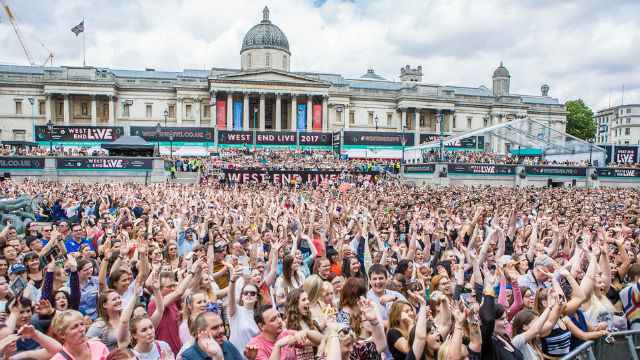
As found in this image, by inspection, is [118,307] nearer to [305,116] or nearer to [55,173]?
[55,173]

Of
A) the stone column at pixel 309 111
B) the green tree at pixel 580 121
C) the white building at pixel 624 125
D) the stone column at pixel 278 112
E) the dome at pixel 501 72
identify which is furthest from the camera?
the white building at pixel 624 125

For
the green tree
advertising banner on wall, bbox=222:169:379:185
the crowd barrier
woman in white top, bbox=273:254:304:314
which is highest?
the green tree

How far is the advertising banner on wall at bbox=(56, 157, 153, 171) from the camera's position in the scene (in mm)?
30703

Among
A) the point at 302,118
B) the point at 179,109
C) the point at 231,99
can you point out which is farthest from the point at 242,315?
the point at 179,109

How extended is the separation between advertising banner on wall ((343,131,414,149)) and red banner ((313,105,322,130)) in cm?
1762

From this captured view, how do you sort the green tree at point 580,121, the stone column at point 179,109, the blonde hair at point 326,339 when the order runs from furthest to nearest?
the green tree at point 580,121, the stone column at point 179,109, the blonde hair at point 326,339

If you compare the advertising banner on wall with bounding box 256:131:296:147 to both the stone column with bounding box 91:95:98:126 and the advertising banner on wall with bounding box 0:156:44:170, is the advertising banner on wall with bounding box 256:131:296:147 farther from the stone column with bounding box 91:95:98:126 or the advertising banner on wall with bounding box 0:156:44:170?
the stone column with bounding box 91:95:98:126

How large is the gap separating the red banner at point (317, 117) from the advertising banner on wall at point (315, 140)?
1377cm

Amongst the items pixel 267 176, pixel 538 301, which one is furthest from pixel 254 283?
pixel 267 176

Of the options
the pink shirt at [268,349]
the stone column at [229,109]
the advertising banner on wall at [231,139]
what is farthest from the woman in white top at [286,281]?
the stone column at [229,109]

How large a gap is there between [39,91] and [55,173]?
1622 inches

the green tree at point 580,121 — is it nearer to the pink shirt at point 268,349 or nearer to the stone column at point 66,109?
the stone column at point 66,109

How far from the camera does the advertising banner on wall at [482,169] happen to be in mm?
34500

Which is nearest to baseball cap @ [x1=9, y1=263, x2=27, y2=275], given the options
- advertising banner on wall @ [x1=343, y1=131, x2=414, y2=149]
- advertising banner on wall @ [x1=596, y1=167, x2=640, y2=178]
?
advertising banner on wall @ [x1=343, y1=131, x2=414, y2=149]
